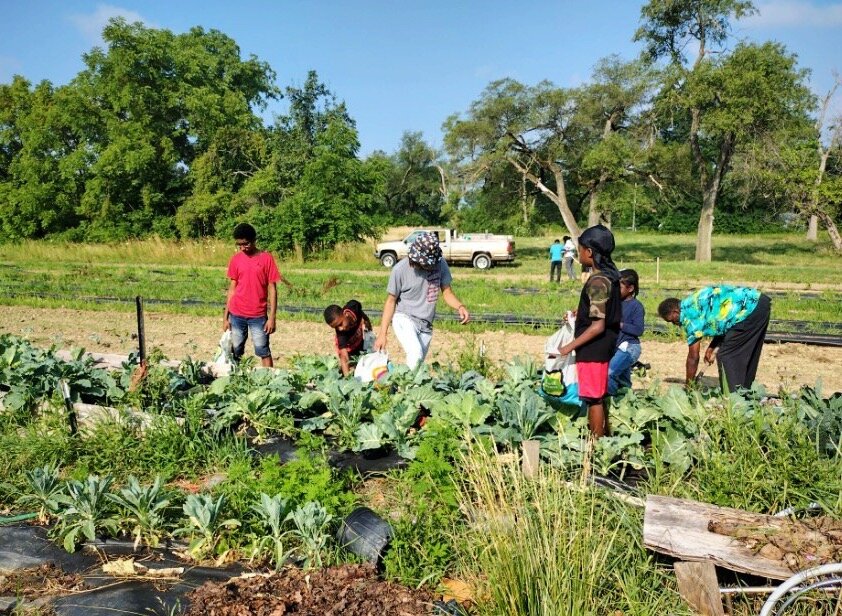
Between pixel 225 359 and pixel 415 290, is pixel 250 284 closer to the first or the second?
pixel 225 359

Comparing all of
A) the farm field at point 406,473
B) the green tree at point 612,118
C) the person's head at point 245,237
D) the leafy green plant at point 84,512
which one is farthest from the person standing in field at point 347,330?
the green tree at point 612,118

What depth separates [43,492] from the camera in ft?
13.2

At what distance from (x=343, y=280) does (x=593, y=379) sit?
15774 mm

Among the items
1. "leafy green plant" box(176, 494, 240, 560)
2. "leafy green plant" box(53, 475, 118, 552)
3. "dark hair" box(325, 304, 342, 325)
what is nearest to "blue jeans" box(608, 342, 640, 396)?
"dark hair" box(325, 304, 342, 325)

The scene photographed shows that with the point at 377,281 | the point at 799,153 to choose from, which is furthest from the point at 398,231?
the point at 799,153

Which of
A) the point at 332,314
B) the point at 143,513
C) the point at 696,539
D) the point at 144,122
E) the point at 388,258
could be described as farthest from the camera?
the point at 144,122

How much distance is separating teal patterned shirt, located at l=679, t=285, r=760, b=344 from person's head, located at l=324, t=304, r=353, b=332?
282 cm

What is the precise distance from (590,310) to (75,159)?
129ft

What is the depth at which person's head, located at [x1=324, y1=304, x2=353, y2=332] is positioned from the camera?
6.18 meters

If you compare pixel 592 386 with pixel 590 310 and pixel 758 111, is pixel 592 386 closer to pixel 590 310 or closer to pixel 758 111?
pixel 590 310

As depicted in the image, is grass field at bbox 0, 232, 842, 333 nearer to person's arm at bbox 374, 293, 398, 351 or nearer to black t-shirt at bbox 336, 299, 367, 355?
black t-shirt at bbox 336, 299, 367, 355

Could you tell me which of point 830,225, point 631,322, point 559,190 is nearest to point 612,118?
point 559,190

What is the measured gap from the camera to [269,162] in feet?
119

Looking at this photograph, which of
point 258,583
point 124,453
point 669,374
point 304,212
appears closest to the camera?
point 258,583
